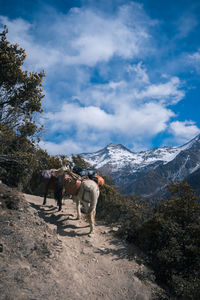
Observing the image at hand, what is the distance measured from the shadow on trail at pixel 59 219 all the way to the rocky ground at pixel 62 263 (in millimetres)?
34

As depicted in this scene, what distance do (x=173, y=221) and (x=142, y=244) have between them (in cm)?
152

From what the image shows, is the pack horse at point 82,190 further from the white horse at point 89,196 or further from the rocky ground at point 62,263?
the rocky ground at point 62,263

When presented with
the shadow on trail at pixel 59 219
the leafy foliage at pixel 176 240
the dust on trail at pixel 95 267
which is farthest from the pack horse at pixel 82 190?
the leafy foliage at pixel 176 240

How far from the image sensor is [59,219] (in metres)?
8.50

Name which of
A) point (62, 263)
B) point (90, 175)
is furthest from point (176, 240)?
point (90, 175)

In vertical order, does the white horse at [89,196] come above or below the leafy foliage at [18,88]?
below

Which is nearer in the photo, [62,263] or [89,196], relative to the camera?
[62,263]

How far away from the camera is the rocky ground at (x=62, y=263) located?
457 centimetres

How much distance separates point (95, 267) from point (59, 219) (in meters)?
2.95

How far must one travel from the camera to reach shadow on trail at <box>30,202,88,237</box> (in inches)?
302

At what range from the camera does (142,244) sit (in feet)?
24.9

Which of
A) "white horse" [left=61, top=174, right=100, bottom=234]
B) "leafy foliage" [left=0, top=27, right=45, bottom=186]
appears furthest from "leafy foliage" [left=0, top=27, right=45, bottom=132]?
"white horse" [left=61, top=174, right=100, bottom=234]

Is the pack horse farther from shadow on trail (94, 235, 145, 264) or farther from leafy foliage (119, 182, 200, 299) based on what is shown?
leafy foliage (119, 182, 200, 299)

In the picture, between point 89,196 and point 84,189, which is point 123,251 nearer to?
point 89,196
